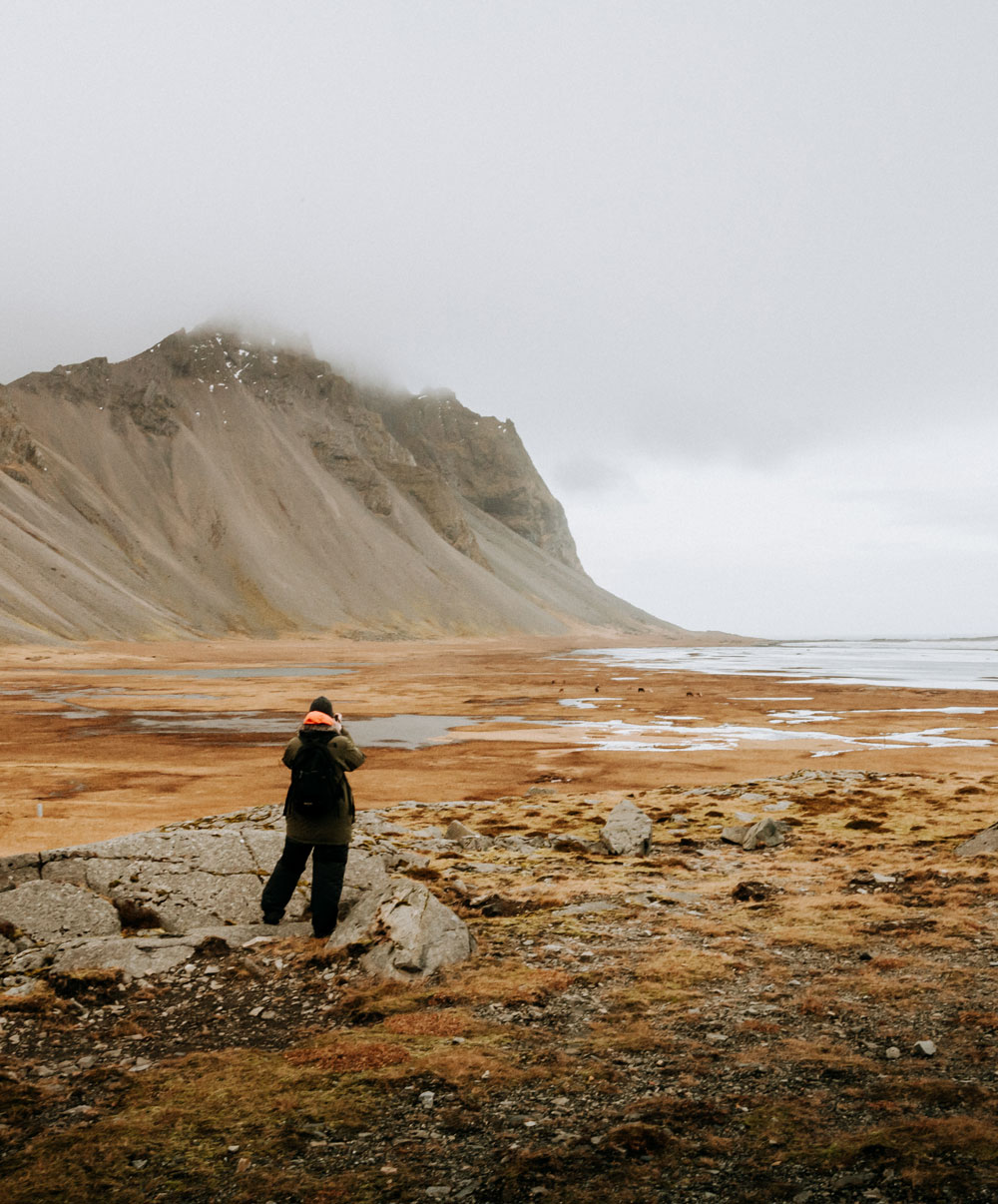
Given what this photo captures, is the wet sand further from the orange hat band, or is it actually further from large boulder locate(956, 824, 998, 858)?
large boulder locate(956, 824, 998, 858)

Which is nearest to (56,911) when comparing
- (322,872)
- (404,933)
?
(322,872)

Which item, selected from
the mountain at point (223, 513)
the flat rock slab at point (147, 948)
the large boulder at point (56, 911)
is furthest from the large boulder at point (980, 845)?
the mountain at point (223, 513)

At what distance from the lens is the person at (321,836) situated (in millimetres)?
8477

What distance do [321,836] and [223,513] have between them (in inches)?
5977

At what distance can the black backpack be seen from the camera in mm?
8422

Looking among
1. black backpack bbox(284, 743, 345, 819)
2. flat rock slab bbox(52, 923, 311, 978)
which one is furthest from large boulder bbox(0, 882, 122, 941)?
black backpack bbox(284, 743, 345, 819)

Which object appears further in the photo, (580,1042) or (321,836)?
(321,836)

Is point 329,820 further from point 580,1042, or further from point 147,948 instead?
point 580,1042

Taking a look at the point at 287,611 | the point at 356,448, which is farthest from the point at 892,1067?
the point at 356,448

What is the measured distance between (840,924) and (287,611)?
439 feet

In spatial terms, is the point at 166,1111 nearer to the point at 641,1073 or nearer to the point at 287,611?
the point at 641,1073

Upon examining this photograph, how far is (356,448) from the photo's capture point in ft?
630

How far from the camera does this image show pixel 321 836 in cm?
856

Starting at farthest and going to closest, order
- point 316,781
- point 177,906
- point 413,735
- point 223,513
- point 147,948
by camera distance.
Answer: point 223,513 → point 413,735 → point 177,906 → point 316,781 → point 147,948
